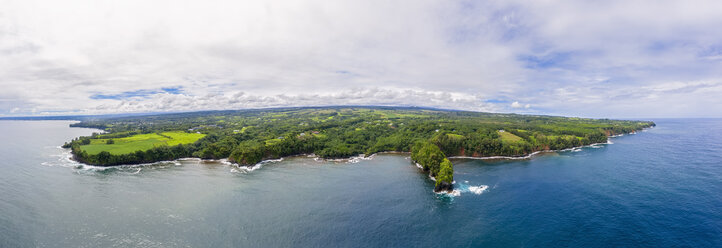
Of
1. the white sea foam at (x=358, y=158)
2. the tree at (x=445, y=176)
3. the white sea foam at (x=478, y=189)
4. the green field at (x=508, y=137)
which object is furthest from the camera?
the green field at (x=508, y=137)

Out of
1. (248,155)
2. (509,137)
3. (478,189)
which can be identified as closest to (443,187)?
(478,189)

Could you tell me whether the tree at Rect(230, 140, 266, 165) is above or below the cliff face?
above

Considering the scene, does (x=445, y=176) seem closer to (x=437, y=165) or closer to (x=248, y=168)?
(x=437, y=165)

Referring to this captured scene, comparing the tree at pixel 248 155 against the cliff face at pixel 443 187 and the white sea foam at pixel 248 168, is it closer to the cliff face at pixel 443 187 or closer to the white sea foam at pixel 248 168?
the white sea foam at pixel 248 168

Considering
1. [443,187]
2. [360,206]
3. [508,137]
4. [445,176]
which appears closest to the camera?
[360,206]

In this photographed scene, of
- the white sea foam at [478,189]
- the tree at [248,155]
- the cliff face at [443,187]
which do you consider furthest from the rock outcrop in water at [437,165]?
the tree at [248,155]

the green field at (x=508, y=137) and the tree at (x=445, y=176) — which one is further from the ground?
the green field at (x=508, y=137)

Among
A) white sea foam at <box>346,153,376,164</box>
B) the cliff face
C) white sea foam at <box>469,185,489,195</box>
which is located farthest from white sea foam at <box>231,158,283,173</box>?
white sea foam at <box>469,185,489,195</box>

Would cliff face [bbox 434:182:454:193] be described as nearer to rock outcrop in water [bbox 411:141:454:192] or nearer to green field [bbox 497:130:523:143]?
rock outcrop in water [bbox 411:141:454:192]
